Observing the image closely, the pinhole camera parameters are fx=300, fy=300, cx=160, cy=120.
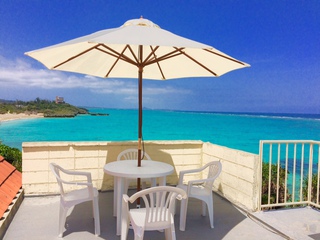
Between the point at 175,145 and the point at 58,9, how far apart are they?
109 ft

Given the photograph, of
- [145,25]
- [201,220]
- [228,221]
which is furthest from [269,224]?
[145,25]

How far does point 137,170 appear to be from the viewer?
3.26 meters

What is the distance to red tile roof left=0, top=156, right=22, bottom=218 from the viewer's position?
11.7 feet

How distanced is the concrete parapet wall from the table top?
114 centimetres

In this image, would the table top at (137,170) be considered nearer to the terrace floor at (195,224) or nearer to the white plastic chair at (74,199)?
the white plastic chair at (74,199)

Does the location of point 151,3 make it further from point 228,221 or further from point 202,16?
point 228,221

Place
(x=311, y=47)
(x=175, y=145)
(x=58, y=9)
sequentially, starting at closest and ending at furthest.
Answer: (x=175, y=145) < (x=58, y=9) < (x=311, y=47)

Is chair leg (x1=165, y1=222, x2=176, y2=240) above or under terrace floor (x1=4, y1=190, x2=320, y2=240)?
above

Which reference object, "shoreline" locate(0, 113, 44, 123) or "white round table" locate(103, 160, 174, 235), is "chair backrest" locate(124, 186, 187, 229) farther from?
"shoreline" locate(0, 113, 44, 123)

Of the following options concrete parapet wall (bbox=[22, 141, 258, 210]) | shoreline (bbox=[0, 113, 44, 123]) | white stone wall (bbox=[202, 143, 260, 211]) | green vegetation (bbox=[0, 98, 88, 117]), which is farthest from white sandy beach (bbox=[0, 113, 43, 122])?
white stone wall (bbox=[202, 143, 260, 211])

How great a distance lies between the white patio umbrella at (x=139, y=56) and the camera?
8.60ft

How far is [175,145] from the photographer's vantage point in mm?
5145

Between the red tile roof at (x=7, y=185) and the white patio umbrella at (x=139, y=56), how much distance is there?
1664 mm

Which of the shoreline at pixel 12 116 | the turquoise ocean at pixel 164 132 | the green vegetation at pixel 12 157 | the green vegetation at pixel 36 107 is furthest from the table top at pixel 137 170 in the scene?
the shoreline at pixel 12 116
